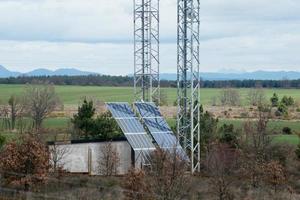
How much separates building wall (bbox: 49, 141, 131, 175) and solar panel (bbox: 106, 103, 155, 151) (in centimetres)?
92

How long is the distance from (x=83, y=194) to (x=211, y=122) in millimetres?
15502

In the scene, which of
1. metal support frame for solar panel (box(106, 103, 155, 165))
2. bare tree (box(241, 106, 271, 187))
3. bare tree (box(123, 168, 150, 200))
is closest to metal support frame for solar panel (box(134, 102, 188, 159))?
metal support frame for solar panel (box(106, 103, 155, 165))

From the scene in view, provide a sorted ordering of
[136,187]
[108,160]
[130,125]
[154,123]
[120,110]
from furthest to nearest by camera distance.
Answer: [120,110]
[154,123]
[130,125]
[108,160]
[136,187]

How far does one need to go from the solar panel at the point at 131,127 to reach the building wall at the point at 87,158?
919 millimetres

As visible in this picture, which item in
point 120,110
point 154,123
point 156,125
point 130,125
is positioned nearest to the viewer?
point 130,125

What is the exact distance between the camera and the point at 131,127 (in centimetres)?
3762

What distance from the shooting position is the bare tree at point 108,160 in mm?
35812

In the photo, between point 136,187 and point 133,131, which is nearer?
point 136,187

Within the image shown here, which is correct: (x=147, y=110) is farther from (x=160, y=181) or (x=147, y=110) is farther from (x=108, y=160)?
(x=160, y=181)

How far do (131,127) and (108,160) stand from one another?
2686 mm

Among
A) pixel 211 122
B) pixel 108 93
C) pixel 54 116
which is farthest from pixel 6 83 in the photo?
pixel 211 122

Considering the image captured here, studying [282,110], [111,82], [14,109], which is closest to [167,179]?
[14,109]

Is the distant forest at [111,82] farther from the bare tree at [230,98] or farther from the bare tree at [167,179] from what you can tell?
the bare tree at [167,179]

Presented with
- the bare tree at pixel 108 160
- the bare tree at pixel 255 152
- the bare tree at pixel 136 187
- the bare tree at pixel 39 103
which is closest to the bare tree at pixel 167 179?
the bare tree at pixel 136 187
